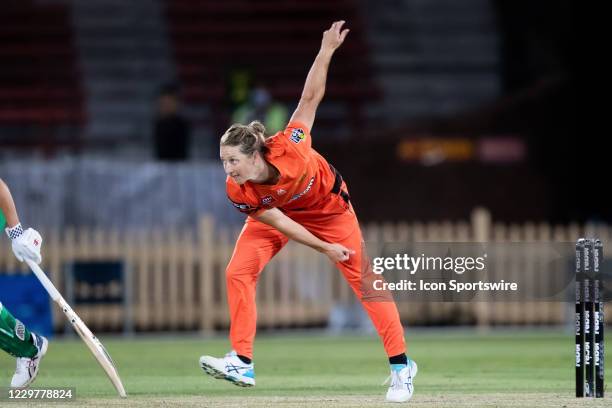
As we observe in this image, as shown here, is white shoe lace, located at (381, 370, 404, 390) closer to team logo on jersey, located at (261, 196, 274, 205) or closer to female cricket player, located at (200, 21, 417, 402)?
female cricket player, located at (200, 21, 417, 402)

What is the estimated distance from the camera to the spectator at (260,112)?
20234 mm

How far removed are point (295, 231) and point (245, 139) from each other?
675 mm

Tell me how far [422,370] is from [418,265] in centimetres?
339

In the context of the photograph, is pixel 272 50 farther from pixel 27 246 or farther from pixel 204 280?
pixel 27 246

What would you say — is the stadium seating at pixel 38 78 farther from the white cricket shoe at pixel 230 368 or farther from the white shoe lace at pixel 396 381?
the white shoe lace at pixel 396 381

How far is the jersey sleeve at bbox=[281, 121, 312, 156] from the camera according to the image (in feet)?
28.8

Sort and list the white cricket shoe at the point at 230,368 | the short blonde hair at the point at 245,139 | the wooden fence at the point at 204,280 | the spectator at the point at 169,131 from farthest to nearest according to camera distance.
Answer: the spectator at the point at 169,131 < the wooden fence at the point at 204,280 < the white cricket shoe at the point at 230,368 < the short blonde hair at the point at 245,139

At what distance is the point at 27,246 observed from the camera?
354 inches

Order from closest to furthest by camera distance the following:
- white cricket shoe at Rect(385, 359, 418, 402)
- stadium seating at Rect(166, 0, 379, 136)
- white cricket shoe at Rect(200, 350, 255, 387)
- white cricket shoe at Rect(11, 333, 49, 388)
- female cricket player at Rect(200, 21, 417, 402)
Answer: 1. female cricket player at Rect(200, 21, 417, 402)
2. white cricket shoe at Rect(385, 359, 418, 402)
3. white cricket shoe at Rect(200, 350, 255, 387)
4. white cricket shoe at Rect(11, 333, 49, 388)
5. stadium seating at Rect(166, 0, 379, 136)

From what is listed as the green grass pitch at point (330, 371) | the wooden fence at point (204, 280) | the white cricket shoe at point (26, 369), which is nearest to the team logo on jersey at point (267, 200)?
the green grass pitch at point (330, 371)

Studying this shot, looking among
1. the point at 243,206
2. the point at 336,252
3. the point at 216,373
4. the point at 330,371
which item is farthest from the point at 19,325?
the point at 330,371

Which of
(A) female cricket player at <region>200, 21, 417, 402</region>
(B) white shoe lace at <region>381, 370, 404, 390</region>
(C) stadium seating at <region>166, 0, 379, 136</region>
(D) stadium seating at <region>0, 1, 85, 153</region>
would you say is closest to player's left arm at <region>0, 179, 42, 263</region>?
(A) female cricket player at <region>200, 21, 417, 402</region>

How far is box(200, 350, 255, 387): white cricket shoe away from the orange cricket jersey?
109 centimetres

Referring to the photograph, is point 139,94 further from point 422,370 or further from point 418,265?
point 418,265
